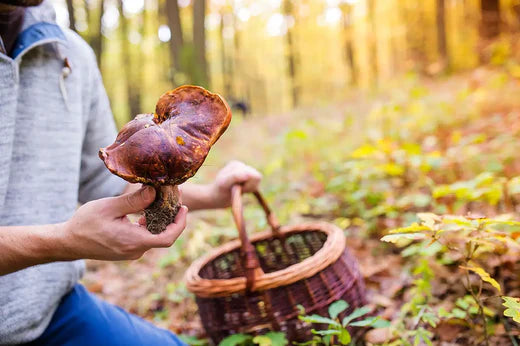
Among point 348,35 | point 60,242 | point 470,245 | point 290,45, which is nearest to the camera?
point 60,242

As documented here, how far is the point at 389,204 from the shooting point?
116 inches

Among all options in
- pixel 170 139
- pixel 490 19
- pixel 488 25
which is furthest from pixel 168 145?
pixel 488 25

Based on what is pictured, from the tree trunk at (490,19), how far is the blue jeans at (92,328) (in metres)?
9.40

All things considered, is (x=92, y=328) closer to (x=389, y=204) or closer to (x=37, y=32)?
(x=37, y=32)

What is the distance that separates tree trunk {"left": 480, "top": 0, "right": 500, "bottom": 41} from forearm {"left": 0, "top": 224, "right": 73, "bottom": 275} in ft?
31.8

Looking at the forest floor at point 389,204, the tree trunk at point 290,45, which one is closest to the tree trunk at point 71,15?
the forest floor at point 389,204

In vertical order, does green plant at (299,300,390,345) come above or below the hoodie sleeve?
below

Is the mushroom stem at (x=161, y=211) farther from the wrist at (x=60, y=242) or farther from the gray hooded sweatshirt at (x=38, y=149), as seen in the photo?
the gray hooded sweatshirt at (x=38, y=149)

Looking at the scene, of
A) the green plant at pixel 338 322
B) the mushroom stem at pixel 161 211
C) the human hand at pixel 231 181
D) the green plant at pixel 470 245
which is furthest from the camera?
the human hand at pixel 231 181

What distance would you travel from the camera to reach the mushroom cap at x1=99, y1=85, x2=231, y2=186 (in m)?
1.07

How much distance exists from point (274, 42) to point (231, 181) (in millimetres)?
34964

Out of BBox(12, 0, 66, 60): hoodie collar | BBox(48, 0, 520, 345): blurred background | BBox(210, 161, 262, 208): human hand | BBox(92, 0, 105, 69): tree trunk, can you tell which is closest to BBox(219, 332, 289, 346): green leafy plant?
BBox(48, 0, 520, 345): blurred background

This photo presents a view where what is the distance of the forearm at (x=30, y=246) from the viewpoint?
120cm

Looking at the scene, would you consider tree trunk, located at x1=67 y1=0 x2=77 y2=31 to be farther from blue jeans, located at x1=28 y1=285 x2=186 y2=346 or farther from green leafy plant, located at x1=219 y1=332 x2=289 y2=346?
green leafy plant, located at x1=219 y1=332 x2=289 y2=346
